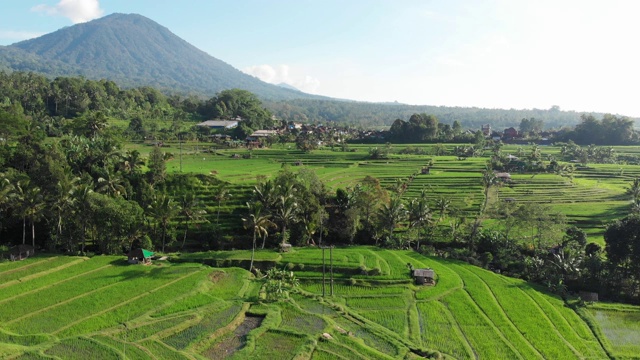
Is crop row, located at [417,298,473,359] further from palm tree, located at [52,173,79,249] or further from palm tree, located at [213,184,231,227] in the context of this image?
palm tree, located at [52,173,79,249]

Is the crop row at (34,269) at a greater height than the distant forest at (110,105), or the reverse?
the distant forest at (110,105)

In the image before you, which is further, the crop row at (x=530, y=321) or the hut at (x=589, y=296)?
the hut at (x=589, y=296)

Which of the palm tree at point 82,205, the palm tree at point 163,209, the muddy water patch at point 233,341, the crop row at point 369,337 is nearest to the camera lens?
the muddy water patch at point 233,341

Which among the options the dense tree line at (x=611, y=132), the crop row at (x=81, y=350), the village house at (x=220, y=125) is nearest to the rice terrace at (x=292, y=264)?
the crop row at (x=81, y=350)

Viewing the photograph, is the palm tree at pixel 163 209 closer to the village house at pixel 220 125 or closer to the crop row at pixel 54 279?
the crop row at pixel 54 279

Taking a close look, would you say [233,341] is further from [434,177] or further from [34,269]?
[434,177]

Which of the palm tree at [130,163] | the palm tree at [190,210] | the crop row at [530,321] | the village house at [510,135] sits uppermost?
the village house at [510,135]

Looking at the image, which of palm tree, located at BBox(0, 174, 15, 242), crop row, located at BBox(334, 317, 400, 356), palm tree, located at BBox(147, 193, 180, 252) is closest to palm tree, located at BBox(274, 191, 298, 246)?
palm tree, located at BBox(147, 193, 180, 252)
